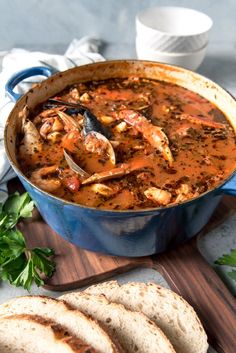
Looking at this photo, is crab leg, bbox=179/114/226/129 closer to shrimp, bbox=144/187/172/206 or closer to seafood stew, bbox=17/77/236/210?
seafood stew, bbox=17/77/236/210

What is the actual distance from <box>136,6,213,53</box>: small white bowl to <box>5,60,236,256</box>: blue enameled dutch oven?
3.09ft

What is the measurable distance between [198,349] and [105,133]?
4.89ft

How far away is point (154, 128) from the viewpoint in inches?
151

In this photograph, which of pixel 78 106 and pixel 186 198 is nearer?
pixel 186 198

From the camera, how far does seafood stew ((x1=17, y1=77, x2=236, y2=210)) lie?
3453 mm

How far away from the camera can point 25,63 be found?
5047mm

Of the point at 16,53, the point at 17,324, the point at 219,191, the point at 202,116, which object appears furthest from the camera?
the point at 16,53

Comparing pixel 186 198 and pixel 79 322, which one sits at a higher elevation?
pixel 186 198

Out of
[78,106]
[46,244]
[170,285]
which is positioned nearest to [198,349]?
[170,285]

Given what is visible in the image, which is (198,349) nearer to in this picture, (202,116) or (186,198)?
(186,198)

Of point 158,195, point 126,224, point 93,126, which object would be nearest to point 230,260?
point 158,195

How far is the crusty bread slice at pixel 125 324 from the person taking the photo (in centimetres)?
309

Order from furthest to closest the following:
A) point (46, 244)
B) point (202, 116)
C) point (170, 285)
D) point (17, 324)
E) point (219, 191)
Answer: point (202, 116) < point (46, 244) < point (170, 285) < point (219, 191) < point (17, 324)

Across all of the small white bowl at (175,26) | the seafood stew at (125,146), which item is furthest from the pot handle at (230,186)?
the small white bowl at (175,26)
